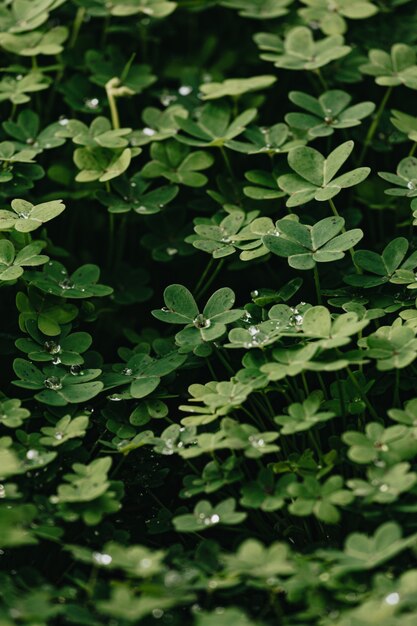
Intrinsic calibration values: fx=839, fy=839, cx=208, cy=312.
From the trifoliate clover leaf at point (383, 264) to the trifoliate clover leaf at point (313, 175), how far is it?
0.65ft

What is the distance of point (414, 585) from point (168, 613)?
485 mm

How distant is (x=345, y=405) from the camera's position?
1994 millimetres

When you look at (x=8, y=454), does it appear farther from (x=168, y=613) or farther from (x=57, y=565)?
(x=168, y=613)

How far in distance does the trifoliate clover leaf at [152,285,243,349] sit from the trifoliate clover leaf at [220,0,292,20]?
1257 millimetres

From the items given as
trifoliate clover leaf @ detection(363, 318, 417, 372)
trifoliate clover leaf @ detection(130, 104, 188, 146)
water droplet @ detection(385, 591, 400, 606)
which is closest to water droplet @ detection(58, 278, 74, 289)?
trifoliate clover leaf @ detection(130, 104, 188, 146)

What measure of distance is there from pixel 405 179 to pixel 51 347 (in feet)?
3.53

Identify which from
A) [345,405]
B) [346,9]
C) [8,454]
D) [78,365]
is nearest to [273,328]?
[345,405]

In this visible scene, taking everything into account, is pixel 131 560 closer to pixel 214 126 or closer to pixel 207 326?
pixel 207 326

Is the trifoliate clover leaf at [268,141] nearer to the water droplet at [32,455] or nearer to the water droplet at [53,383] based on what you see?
the water droplet at [53,383]

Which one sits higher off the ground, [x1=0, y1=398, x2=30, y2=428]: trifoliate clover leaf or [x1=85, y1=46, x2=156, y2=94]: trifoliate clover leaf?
[x1=85, y1=46, x2=156, y2=94]: trifoliate clover leaf

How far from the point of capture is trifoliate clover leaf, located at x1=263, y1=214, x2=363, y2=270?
208 cm

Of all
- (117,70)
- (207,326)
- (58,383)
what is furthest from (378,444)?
(117,70)

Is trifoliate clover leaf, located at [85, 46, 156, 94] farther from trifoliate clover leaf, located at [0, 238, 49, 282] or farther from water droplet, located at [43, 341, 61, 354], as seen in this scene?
water droplet, located at [43, 341, 61, 354]

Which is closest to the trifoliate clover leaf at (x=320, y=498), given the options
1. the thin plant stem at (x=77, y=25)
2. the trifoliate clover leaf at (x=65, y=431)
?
the trifoliate clover leaf at (x=65, y=431)
